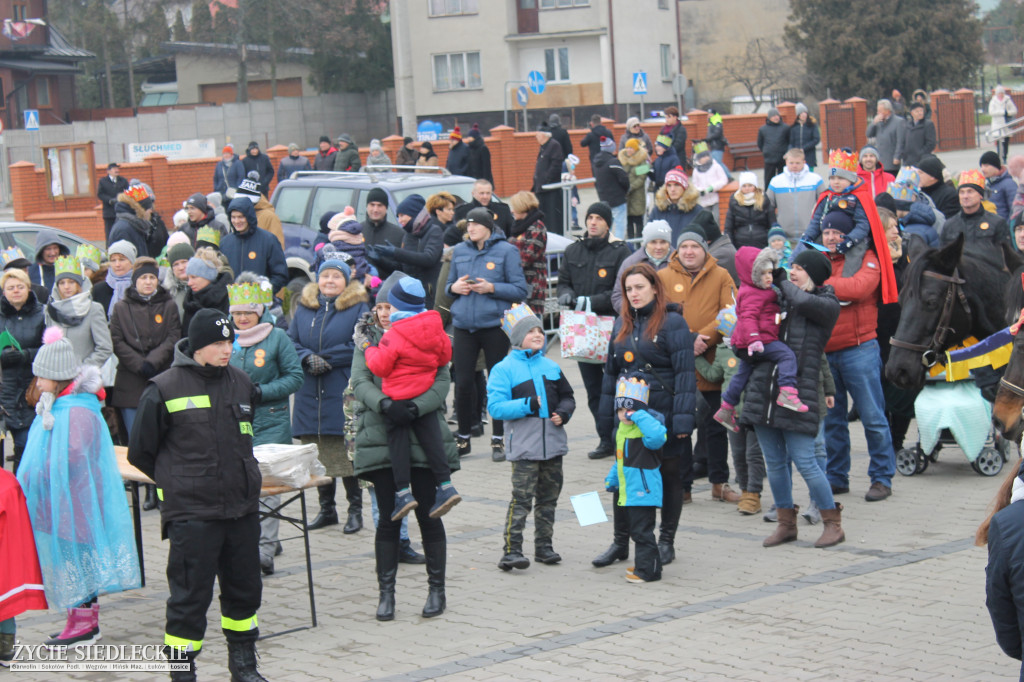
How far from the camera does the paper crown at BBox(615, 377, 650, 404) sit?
24.6 ft

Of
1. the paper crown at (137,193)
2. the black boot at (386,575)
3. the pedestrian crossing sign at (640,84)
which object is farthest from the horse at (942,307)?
the pedestrian crossing sign at (640,84)

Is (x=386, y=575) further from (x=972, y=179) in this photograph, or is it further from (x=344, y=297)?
(x=972, y=179)

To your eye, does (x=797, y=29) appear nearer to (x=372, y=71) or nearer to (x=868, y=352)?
(x=372, y=71)

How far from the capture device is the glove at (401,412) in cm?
698

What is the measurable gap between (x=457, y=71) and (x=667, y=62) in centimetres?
1001

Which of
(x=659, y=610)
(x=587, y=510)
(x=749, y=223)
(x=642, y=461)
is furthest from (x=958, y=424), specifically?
(x=749, y=223)

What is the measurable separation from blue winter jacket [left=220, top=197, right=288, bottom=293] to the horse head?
6408mm

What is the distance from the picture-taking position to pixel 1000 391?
5.59m

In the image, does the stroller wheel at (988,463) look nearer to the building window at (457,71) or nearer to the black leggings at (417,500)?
the black leggings at (417,500)

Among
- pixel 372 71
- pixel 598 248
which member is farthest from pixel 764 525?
pixel 372 71

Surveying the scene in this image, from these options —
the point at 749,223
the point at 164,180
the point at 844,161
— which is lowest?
the point at 749,223

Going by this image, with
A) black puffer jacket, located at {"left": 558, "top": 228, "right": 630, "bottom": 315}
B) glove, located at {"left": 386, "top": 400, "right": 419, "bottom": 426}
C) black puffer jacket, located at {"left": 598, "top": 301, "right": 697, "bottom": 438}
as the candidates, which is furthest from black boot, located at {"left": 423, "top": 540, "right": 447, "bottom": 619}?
black puffer jacket, located at {"left": 558, "top": 228, "right": 630, "bottom": 315}

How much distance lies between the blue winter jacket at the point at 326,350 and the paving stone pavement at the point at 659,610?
89 centimetres

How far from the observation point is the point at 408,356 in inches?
280
